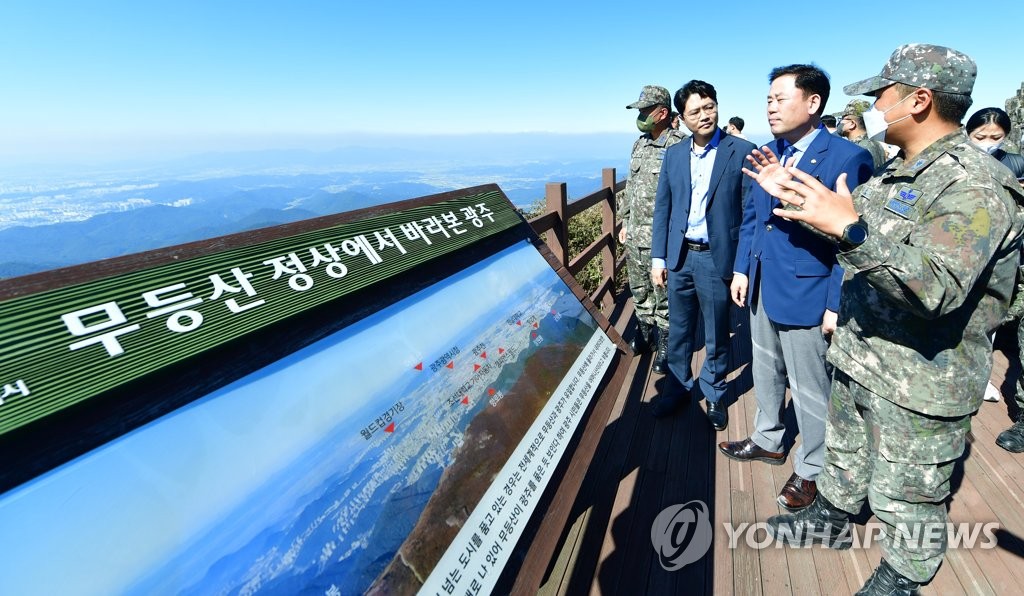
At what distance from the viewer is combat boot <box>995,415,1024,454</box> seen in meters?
2.70

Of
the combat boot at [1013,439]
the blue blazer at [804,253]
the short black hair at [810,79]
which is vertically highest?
the short black hair at [810,79]

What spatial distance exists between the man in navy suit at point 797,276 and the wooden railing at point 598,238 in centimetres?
147

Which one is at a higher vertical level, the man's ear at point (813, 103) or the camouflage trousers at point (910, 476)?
the man's ear at point (813, 103)

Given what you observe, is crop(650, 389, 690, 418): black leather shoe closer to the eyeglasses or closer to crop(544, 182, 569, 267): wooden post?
crop(544, 182, 569, 267): wooden post

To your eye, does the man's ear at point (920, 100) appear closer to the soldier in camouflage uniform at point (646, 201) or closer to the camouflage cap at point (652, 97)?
the soldier in camouflage uniform at point (646, 201)

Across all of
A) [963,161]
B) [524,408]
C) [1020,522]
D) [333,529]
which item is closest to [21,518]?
[333,529]

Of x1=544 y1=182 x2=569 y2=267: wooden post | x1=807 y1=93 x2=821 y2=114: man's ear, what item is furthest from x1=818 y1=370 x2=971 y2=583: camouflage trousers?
x1=544 y1=182 x2=569 y2=267: wooden post

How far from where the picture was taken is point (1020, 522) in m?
2.19

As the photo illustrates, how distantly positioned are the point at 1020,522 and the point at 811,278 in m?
1.59

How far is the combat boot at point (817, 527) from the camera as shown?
2150mm

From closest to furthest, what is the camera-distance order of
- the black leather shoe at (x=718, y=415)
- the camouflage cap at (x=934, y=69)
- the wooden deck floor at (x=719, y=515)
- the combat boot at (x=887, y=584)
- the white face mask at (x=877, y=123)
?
the camouflage cap at (x=934, y=69)
the white face mask at (x=877, y=123)
the combat boot at (x=887, y=584)
the wooden deck floor at (x=719, y=515)
the black leather shoe at (x=718, y=415)

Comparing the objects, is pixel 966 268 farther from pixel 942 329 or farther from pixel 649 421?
pixel 649 421

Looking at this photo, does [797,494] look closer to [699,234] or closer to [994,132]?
[699,234]

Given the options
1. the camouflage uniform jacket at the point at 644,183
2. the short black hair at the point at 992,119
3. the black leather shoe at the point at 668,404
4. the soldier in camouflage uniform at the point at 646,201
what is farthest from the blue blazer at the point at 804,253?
the short black hair at the point at 992,119
